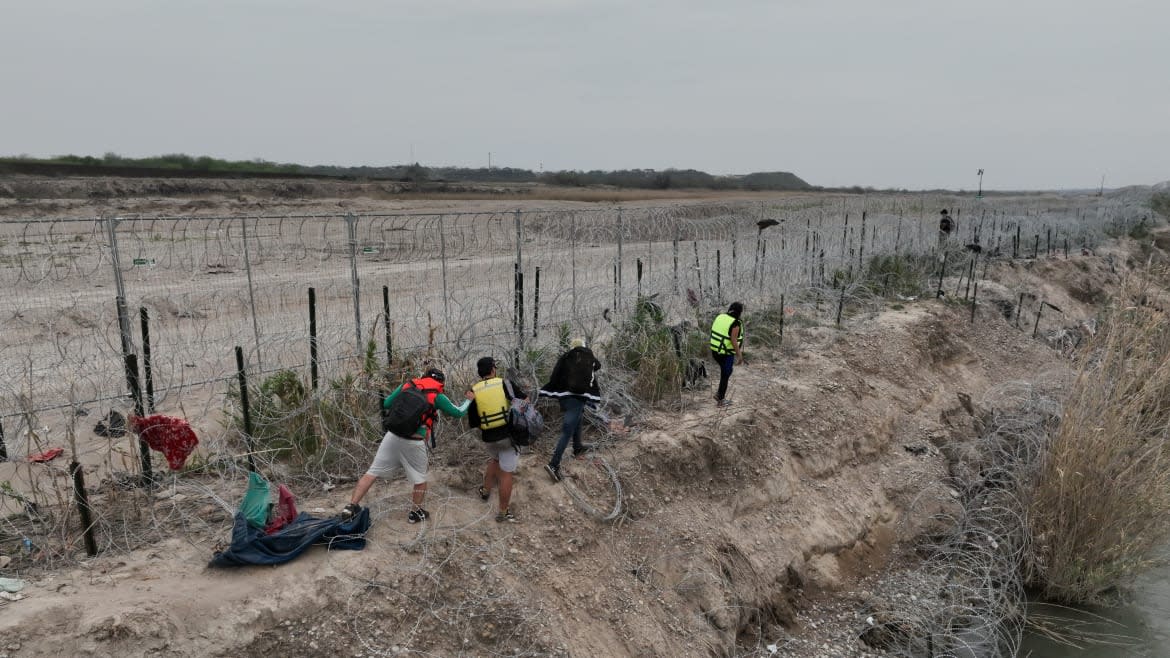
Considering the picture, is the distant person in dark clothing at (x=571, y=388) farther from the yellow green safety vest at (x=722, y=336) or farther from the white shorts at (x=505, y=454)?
the yellow green safety vest at (x=722, y=336)

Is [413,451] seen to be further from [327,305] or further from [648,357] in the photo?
[327,305]

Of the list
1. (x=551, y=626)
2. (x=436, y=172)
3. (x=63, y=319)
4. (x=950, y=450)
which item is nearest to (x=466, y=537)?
(x=551, y=626)

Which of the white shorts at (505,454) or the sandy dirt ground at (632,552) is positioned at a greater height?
the white shorts at (505,454)

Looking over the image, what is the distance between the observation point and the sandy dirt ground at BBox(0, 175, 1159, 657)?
15.5 feet

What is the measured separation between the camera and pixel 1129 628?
7969 mm

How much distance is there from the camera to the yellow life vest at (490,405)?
5.88 metres

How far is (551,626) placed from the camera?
561 cm

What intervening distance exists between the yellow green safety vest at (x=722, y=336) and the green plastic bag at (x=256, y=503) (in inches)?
190

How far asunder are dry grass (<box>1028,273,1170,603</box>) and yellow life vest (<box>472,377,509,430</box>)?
5.45 m

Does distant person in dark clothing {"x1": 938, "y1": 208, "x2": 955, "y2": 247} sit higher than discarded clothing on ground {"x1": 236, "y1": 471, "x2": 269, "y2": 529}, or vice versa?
distant person in dark clothing {"x1": 938, "y1": 208, "x2": 955, "y2": 247}

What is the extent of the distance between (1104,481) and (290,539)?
7343 mm

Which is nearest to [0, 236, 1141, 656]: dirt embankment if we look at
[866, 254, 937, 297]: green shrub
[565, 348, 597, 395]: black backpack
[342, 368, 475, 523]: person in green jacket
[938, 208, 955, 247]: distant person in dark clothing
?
[342, 368, 475, 523]: person in green jacket

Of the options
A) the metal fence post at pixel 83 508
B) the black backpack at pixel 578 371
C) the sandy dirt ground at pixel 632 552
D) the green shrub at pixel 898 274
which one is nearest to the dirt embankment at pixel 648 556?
the sandy dirt ground at pixel 632 552

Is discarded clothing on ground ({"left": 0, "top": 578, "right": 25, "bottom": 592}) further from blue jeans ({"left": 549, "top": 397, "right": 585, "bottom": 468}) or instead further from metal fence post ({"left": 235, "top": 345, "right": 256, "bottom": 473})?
blue jeans ({"left": 549, "top": 397, "right": 585, "bottom": 468})
